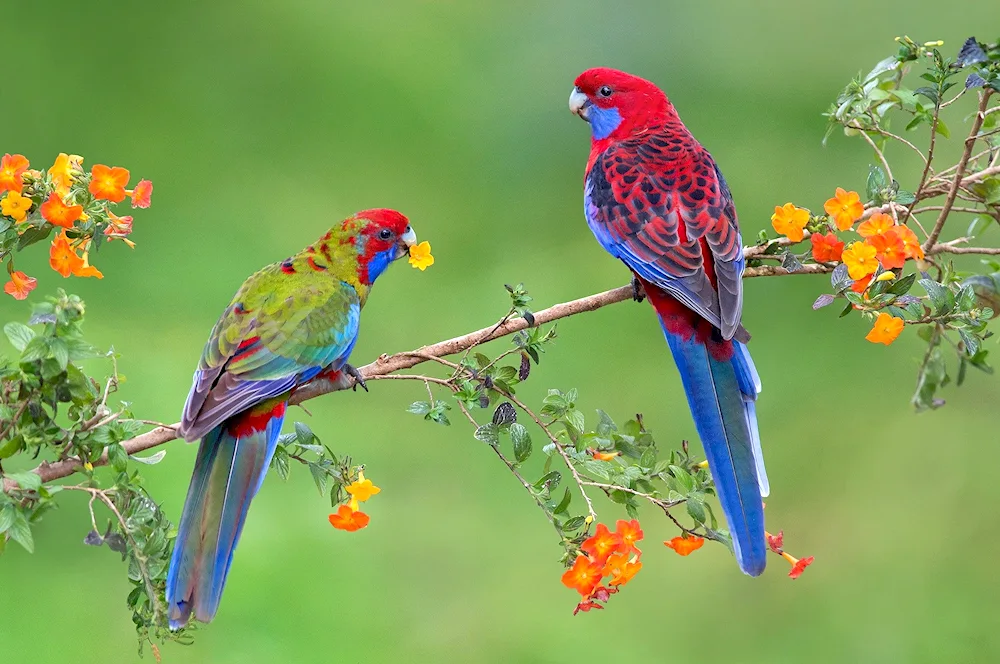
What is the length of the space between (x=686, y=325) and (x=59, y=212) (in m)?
0.92

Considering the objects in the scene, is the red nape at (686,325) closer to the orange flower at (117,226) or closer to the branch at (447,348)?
the branch at (447,348)

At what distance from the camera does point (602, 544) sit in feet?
4.47

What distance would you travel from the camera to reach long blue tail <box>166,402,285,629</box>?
55.7 inches

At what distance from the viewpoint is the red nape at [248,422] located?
1554 millimetres

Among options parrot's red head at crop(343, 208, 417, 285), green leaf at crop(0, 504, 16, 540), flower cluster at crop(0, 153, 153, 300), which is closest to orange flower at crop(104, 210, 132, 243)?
flower cluster at crop(0, 153, 153, 300)

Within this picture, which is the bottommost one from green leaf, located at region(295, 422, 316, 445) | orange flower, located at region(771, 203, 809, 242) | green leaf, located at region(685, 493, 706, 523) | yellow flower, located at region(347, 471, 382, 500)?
green leaf, located at region(685, 493, 706, 523)

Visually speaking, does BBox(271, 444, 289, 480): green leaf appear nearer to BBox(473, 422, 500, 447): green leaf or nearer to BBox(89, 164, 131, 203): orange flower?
BBox(473, 422, 500, 447): green leaf

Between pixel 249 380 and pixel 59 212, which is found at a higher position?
pixel 59 212

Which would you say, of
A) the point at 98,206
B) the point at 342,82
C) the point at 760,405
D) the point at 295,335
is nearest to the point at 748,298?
the point at 760,405

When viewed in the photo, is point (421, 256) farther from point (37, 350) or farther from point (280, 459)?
point (37, 350)

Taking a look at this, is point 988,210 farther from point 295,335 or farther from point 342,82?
point 342,82

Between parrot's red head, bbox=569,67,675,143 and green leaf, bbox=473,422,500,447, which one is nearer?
green leaf, bbox=473,422,500,447

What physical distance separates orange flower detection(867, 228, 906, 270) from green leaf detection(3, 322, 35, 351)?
3.40 feet

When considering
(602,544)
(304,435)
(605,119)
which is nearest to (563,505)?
(602,544)
